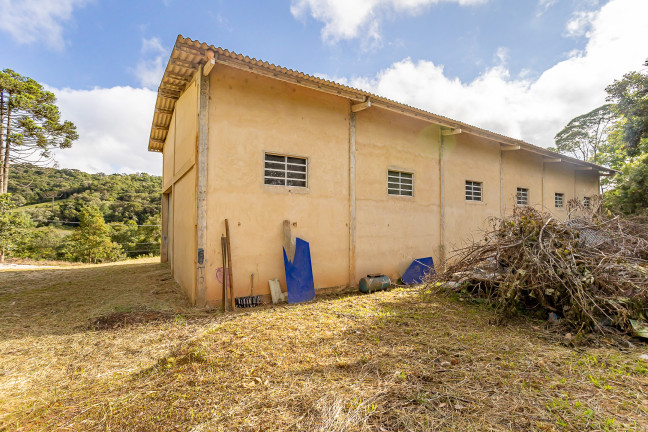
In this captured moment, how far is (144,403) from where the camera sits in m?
2.48

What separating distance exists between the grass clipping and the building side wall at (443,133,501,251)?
371 centimetres

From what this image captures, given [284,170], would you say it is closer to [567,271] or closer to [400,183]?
[400,183]

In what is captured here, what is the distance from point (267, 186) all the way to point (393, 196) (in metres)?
3.66

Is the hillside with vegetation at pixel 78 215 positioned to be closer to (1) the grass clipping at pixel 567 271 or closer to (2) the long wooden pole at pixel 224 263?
(2) the long wooden pole at pixel 224 263

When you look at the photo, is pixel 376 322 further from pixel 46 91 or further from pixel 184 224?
pixel 46 91

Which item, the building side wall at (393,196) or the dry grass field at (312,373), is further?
the building side wall at (393,196)

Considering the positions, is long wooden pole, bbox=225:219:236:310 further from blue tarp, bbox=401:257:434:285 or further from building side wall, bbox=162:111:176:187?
blue tarp, bbox=401:257:434:285

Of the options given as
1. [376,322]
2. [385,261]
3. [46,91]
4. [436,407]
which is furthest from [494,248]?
[46,91]

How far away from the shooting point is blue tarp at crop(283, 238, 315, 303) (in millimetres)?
6152

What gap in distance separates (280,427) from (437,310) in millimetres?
3670

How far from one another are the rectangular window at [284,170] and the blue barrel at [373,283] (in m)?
2.74

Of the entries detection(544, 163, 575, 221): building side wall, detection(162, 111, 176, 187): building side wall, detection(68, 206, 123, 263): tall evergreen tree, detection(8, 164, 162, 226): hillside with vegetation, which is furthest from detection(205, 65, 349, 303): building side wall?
detection(8, 164, 162, 226): hillside with vegetation

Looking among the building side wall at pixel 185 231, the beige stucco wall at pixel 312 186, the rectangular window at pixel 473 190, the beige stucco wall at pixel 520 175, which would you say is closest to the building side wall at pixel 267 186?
the beige stucco wall at pixel 312 186

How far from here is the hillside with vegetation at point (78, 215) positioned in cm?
1602
